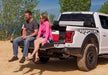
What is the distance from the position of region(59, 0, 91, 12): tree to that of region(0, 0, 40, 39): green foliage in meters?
12.4

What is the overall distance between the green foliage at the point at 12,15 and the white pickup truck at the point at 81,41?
35.1ft

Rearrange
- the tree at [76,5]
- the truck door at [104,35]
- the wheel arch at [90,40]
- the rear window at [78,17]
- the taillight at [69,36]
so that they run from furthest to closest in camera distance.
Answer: the tree at [76,5]
the rear window at [78,17]
the truck door at [104,35]
the wheel arch at [90,40]
the taillight at [69,36]

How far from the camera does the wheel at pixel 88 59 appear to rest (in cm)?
638

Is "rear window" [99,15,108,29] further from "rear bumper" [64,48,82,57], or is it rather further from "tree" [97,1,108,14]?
"tree" [97,1,108,14]

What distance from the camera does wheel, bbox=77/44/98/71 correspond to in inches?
251

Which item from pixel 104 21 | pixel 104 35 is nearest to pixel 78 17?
pixel 104 21

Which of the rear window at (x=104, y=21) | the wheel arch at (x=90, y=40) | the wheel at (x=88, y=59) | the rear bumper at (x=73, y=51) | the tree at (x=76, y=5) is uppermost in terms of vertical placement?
the tree at (x=76, y=5)

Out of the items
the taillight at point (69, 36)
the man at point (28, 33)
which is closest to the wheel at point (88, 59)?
the taillight at point (69, 36)

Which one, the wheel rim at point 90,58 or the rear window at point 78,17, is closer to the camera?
the wheel rim at point 90,58

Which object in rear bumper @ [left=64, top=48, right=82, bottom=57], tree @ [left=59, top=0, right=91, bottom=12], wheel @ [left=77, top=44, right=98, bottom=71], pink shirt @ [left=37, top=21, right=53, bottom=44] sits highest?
tree @ [left=59, top=0, right=91, bottom=12]

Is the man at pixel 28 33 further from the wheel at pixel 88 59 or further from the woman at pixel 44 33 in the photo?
the wheel at pixel 88 59

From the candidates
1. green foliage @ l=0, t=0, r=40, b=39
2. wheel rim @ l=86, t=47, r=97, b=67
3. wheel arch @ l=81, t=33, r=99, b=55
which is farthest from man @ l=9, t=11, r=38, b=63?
green foliage @ l=0, t=0, r=40, b=39

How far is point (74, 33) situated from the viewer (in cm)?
598

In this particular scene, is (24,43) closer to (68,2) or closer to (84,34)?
(84,34)
